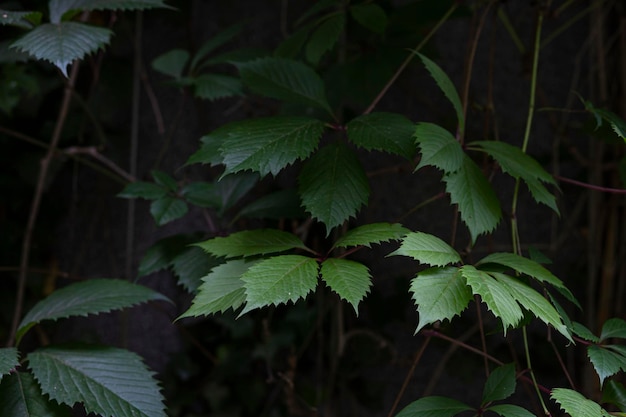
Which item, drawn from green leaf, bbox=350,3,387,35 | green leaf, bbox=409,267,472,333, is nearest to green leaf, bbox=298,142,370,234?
green leaf, bbox=409,267,472,333

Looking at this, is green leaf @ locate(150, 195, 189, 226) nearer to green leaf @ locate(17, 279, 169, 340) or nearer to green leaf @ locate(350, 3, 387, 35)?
green leaf @ locate(17, 279, 169, 340)

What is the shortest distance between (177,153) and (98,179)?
0.74 ft

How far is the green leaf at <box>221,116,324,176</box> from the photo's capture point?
2.68 feet

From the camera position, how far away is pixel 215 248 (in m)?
0.84

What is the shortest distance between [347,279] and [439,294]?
0.36ft

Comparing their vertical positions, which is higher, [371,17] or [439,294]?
[371,17]

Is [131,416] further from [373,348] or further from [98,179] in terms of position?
[98,179]

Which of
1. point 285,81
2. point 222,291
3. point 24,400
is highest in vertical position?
point 285,81

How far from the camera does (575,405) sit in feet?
2.30

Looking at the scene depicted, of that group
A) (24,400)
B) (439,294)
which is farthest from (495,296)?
(24,400)

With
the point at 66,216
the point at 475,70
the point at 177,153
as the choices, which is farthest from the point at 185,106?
the point at 475,70

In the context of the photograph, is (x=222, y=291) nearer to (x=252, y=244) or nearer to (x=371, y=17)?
(x=252, y=244)

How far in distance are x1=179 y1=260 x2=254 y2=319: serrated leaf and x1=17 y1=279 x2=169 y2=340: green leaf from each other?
18cm

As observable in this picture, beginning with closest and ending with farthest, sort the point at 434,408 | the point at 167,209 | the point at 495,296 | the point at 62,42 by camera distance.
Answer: the point at 495,296
the point at 434,408
the point at 62,42
the point at 167,209
